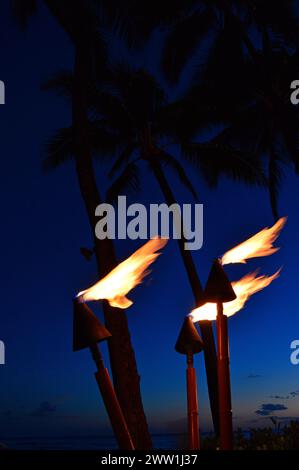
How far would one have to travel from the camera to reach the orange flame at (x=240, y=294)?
2430mm

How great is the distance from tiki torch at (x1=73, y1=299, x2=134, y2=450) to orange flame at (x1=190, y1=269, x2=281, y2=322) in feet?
2.13

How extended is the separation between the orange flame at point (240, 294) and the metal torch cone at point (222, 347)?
0.43m

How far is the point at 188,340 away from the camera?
88.0 inches

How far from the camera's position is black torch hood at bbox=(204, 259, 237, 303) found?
6.48ft

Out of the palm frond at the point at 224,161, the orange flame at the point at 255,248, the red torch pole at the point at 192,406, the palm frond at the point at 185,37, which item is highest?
the palm frond at the point at 185,37

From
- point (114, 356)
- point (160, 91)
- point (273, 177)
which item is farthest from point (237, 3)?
point (114, 356)

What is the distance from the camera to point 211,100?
16.8 meters

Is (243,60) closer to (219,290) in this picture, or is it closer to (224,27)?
(224,27)

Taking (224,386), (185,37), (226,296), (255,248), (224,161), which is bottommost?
(224,386)

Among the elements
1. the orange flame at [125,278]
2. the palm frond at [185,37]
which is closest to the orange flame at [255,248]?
the orange flame at [125,278]

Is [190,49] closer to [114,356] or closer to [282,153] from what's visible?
[282,153]

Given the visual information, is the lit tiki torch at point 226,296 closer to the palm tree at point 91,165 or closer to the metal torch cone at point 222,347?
the metal torch cone at point 222,347

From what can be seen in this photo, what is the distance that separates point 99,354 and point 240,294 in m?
0.86

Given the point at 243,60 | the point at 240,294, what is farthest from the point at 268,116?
the point at 240,294
